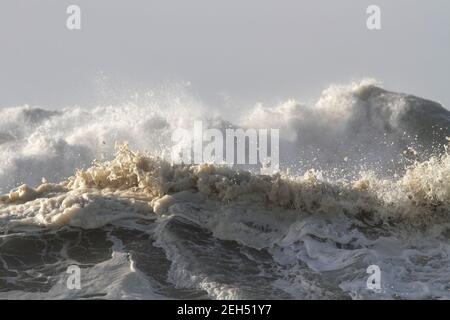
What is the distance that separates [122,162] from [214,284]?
161 inches

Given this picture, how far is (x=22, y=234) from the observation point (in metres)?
9.18

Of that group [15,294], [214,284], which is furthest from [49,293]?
[214,284]

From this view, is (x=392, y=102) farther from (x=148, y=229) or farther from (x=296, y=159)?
(x=148, y=229)

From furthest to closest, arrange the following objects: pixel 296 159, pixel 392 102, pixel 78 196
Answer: pixel 392 102, pixel 296 159, pixel 78 196

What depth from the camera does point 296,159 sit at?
20.5 meters

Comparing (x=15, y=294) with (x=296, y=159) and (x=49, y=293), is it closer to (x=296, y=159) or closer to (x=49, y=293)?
(x=49, y=293)

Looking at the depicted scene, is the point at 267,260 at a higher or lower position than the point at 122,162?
lower

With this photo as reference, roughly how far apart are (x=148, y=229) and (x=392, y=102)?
48.1ft
